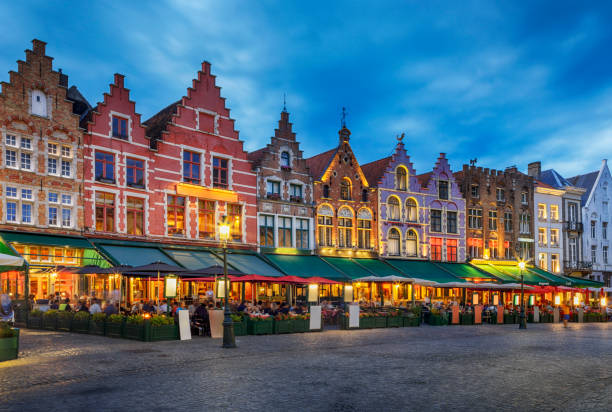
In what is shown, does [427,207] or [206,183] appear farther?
[427,207]

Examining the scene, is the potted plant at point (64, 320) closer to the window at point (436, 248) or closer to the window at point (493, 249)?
the window at point (436, 248)

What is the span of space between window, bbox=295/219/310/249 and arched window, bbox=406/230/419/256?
9.18 meters

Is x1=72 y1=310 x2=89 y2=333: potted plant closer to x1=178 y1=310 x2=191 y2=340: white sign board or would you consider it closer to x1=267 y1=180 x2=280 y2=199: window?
x1=178 y1=310 x2=191 y2=340: white sign board

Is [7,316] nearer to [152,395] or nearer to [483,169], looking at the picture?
[152,395]

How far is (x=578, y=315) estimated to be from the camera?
1513 inches

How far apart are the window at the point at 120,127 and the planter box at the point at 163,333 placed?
1420 cm

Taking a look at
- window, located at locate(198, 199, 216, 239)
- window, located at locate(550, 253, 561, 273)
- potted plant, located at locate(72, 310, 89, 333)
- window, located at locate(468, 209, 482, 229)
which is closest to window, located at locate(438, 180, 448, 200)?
window, located at locate(468, 209, 482, 229)

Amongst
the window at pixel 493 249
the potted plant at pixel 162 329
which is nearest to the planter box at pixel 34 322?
the potted plant at pixel 162 329

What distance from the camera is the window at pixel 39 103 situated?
28.0m

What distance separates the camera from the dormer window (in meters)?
28.0

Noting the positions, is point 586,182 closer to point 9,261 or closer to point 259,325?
point 259,325

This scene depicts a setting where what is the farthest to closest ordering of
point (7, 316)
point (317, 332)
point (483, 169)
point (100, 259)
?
1. point (483, 169)
2. point (100, 259)
3. point (317, 332)
4. point (7, 316)

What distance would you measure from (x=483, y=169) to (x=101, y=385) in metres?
43.3

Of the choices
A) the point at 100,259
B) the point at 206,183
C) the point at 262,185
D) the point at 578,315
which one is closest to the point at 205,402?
the point at 100,259
